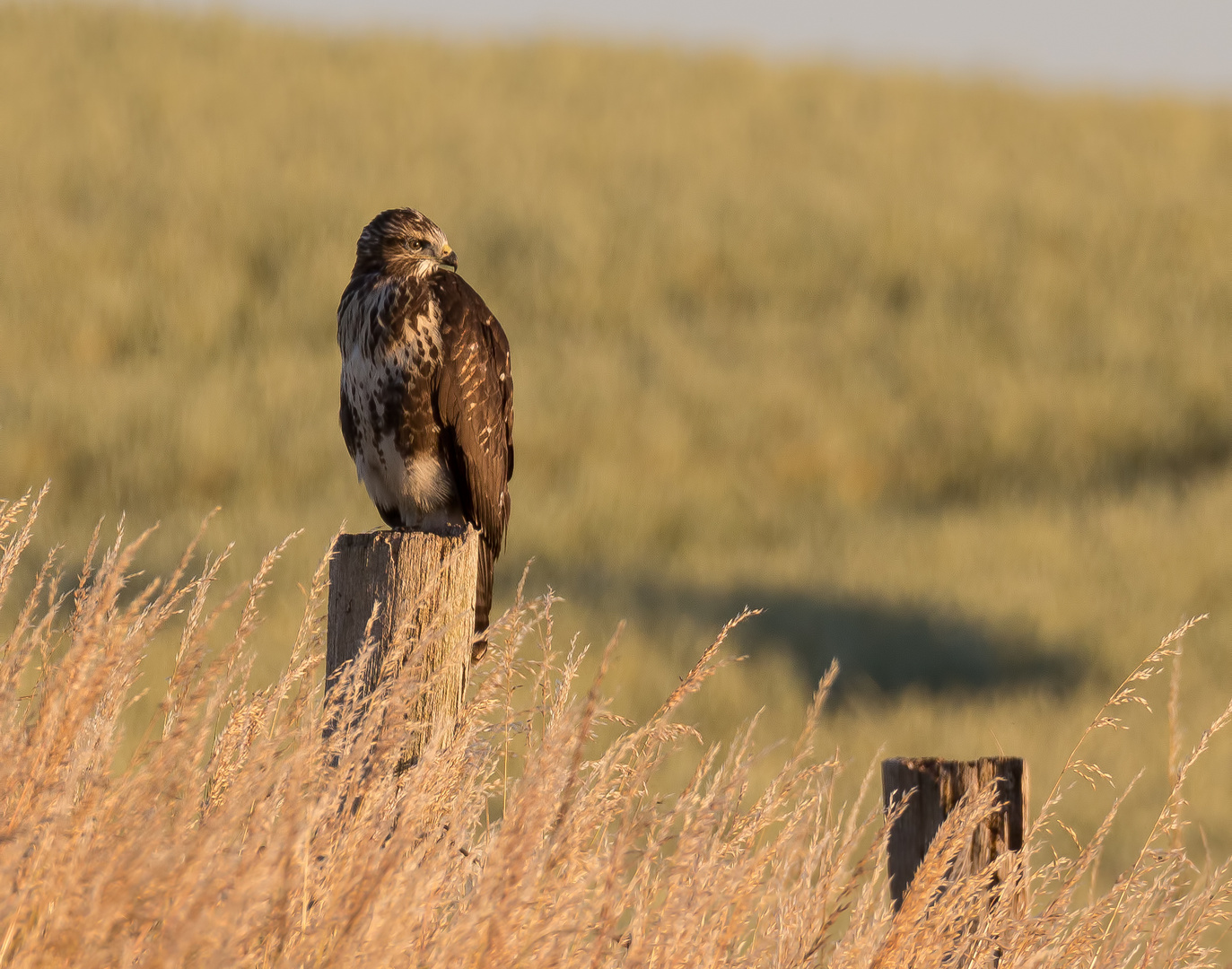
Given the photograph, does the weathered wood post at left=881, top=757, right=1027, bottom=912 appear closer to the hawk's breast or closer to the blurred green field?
the hawk's breast

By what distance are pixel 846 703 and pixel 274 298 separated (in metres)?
9.42

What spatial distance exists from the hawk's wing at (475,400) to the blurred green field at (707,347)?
375cm

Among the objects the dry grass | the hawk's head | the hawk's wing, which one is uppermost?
the hawk's head

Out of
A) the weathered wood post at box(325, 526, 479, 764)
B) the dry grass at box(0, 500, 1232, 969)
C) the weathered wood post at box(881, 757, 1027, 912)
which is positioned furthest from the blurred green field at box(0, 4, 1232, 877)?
the weathered wood post at box(325, 526, 479, 764)

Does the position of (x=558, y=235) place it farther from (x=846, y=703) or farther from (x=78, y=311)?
(x=846, y=703)

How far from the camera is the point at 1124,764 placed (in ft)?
23.8

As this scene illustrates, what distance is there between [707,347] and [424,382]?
443 inches

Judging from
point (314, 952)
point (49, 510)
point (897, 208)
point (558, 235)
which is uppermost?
point (897, 208)

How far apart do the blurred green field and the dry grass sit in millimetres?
4694

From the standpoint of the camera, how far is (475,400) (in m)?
4.20

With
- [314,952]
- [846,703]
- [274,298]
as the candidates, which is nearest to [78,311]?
[274,298]

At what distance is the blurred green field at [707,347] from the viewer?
9.35 m

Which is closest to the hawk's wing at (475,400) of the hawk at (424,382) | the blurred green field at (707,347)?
the hawk at (424,382)

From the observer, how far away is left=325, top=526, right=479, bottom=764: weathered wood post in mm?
2908
